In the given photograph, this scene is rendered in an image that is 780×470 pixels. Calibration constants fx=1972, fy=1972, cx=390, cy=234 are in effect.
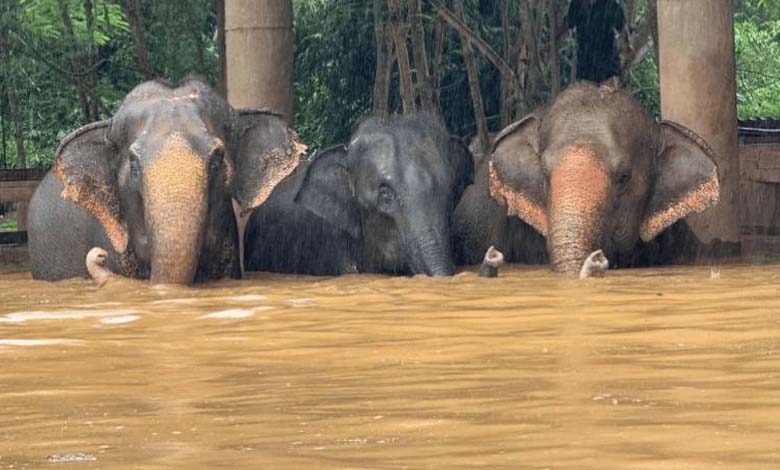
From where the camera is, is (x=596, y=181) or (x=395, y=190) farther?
(x=395, y=190)

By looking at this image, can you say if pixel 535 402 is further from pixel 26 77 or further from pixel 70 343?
pixel 26 77

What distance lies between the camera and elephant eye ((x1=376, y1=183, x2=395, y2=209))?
1212 cm

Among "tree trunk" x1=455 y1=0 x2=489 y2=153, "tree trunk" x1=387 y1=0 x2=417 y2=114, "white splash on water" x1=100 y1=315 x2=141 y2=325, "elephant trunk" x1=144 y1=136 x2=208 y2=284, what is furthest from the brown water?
"tree trunk" x1=387 y1=0 x2=417 y2=114

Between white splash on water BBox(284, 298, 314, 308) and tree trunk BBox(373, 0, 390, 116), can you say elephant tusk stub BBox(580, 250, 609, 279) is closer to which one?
white splash on water BBox(284, 298, 314, 308)

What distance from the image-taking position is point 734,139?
12.9 meters

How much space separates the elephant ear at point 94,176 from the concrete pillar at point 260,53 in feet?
5.03

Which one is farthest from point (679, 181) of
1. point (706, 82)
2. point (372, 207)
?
point (372, 207)

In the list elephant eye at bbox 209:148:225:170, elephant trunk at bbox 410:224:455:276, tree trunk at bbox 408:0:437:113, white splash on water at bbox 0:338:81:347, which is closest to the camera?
white splash on water at bbox 0:338:81:347

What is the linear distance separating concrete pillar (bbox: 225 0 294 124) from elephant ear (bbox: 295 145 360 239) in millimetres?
560

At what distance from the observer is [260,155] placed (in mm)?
12344

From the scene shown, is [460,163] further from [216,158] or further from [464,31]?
[464,31]

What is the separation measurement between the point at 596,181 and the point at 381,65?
9.63m

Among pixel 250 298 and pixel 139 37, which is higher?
pixel 139 37

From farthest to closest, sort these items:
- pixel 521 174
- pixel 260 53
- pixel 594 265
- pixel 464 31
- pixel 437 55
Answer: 1. pixel 437 55
2. pixel 464 31
3. pixel 260 53
4. pixel 521 174
5. pixel 594 265
